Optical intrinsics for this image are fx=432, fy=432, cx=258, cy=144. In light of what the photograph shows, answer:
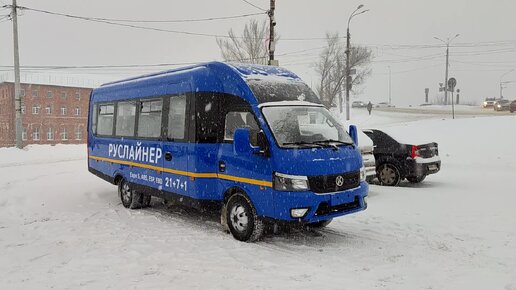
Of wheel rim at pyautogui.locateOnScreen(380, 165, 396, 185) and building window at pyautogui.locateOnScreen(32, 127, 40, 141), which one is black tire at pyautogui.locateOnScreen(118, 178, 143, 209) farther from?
building window at pyautogui.locateOnScreen(32, 127, 40, 141)

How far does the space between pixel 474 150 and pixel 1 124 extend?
6783cm

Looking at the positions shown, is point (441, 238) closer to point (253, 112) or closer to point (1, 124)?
point (253, 112)

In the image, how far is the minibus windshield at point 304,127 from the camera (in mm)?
6762

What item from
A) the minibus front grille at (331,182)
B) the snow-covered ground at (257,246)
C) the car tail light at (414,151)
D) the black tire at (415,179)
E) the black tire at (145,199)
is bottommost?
the snow-covered ground at (257,246)

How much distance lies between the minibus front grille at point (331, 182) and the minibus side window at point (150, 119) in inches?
149

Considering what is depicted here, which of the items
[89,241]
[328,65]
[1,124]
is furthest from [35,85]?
[89,241]

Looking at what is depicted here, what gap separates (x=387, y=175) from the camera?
12812mm

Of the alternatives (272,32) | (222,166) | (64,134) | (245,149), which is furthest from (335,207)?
(64,134)

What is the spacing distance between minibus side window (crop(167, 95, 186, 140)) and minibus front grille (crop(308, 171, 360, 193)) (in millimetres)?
2829

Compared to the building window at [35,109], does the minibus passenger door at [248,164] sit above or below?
below

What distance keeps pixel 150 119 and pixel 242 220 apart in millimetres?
3368

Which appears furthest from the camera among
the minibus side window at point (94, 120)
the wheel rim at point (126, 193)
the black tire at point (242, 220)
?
the minibus side window at point (94, 120)

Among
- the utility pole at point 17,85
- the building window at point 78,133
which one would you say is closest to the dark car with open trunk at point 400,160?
the utility pole at point 17,85

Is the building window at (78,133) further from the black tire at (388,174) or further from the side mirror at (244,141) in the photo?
the side mirror at (244,141)
